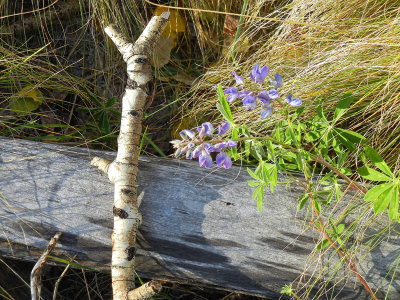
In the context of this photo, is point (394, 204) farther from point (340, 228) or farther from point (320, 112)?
point (320, 112)

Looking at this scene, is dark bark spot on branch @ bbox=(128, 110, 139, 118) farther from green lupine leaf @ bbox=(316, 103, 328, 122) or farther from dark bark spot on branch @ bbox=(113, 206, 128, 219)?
green lupine leaf @ bbox=(316, 103, 328, 122)

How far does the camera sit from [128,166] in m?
1.60

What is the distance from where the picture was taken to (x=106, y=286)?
6.53 ft

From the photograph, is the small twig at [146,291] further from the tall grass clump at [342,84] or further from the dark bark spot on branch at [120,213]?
the tall grass clump at [342,84]

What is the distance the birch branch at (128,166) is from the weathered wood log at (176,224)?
72 mm

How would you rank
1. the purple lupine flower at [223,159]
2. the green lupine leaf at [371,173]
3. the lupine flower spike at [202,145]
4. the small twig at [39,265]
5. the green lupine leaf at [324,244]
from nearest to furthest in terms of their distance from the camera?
1. the lupine flower spike at [202,145]
2. the purple lupine flower at [223,159]
3. the green lupine leaf at [371,173]
4. the green lupine leaf at [324,244]
5. the small twig at [39,265]

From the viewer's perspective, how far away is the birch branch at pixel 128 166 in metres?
1.55

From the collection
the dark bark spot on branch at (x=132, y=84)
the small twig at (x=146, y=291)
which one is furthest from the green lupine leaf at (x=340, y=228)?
the dark bark spot on branch at (x=132, y=84)

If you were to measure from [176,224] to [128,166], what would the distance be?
272 mm

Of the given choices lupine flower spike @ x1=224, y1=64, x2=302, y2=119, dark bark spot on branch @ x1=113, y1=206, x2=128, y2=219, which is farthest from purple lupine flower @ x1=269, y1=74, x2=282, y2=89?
dark bark spot on branch @ x1=113, y1=206, x2=128, y2=219

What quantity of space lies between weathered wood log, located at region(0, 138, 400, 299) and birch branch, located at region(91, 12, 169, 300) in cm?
7

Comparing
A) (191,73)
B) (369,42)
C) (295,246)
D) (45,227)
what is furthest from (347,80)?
(45,227)

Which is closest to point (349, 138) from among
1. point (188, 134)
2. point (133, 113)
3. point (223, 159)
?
point (223, 159)

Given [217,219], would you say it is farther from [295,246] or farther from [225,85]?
[225,85]
